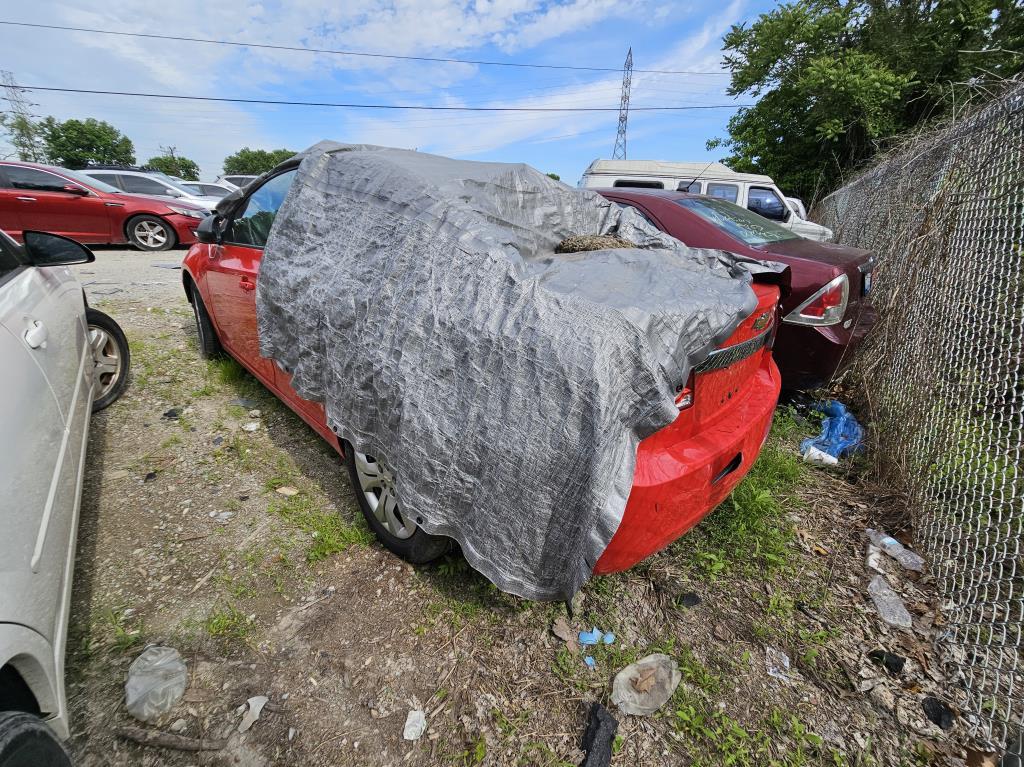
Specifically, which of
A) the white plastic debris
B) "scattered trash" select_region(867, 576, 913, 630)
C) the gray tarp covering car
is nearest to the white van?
the white plastic debris

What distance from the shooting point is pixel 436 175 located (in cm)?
207

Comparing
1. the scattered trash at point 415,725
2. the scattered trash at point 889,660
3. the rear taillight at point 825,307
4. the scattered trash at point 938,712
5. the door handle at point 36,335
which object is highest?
the door handle at point 36,335

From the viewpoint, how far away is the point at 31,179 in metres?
8.16

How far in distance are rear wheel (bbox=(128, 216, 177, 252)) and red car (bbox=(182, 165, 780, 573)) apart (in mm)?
7629

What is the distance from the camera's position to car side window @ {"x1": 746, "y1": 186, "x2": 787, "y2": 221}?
8531mm

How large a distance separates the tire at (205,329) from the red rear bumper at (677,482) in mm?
3710

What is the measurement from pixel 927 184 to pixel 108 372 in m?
6.24

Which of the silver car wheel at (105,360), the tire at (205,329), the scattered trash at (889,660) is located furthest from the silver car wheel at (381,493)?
the tire at (205,329)

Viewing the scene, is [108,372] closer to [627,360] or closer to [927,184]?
[627,360]

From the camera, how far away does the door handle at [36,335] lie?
181cm

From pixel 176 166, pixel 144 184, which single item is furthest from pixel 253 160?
pixel 144 184

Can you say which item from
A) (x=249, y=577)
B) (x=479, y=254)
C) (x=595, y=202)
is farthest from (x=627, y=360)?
(x=249, y=577)

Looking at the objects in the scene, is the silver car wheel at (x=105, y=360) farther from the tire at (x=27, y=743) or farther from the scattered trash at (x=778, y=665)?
the scattered trash at (x=778, y=665)

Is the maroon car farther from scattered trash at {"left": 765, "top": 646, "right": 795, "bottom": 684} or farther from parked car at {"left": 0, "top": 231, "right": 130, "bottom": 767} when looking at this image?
parked car at {"left": 0, "top": 231, "right": 130, "bottom": 767}
